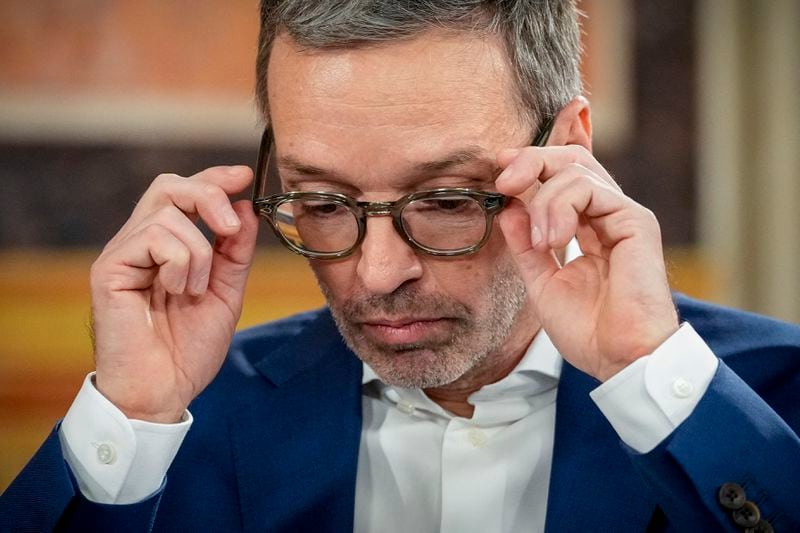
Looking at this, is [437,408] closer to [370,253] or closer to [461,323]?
[461,323]

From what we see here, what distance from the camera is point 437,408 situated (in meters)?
1.93

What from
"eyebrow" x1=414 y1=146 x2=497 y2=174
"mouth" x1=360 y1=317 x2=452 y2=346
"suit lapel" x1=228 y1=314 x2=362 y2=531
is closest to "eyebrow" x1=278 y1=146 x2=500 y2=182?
"eyebrow" x1=414 y1=146 x2=497 y2=174

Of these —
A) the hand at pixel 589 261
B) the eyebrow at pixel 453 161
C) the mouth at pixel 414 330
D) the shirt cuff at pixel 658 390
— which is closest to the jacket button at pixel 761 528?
the shirt cuff at pixel 658 390

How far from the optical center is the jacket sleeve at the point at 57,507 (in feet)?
5.41

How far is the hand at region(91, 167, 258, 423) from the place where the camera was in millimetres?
1712

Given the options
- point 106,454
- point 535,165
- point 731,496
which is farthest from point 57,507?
point 731,496

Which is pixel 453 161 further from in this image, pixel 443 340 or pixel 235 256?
pixel 235 256

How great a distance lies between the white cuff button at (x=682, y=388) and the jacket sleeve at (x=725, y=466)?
22mm

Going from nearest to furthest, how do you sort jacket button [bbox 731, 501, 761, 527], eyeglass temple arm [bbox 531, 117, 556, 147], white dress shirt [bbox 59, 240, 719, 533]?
jacket button [bbox 731, 501, 761, 527] < white dress shirt [bbox 59, 240, 719, 533] < eyeglass temple arm [bbox 531, 117, 556, 147]

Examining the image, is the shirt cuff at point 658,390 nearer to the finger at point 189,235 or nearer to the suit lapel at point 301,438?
the suit lapel at point 301,438

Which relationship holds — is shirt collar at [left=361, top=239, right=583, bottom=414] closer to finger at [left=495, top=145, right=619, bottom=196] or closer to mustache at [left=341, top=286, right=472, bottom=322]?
mustache at [left=341, top=286, right=472, bottom=322]

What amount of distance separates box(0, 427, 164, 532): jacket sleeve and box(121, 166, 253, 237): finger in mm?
397

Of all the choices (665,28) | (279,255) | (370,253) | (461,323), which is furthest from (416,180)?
(665,28)

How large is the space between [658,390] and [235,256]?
778 mm
